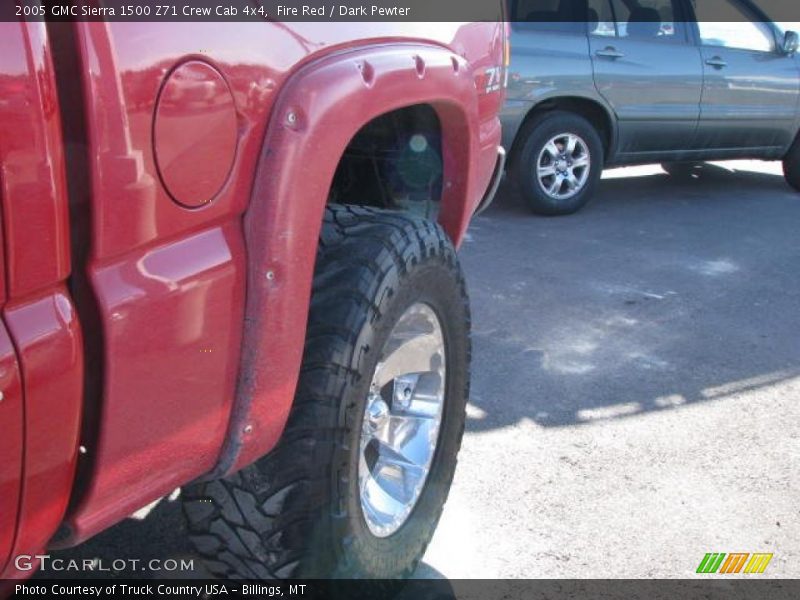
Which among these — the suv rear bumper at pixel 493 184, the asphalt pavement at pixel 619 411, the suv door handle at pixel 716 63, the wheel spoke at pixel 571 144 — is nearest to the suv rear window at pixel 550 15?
the wheel spoke at pixel 571 144

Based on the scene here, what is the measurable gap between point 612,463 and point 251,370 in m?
1.87

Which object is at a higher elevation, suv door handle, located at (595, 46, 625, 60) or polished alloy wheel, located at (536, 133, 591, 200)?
suv door handle, located at (595, 46, 625, 60)

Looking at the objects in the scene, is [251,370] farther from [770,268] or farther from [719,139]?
[719,139]

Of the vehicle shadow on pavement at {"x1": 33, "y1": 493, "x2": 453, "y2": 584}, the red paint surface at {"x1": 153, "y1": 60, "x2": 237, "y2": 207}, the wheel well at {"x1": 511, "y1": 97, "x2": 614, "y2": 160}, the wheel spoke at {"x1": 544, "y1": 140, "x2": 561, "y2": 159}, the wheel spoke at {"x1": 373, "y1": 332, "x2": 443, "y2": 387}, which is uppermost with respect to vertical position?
the red paint surface at {"x1": 153, "y1": 60, "x2": 237, "y2": 207}

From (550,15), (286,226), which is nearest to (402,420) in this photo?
(286,226)

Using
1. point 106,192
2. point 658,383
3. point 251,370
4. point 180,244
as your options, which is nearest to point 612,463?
point 658,383

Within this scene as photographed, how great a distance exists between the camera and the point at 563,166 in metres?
6.94

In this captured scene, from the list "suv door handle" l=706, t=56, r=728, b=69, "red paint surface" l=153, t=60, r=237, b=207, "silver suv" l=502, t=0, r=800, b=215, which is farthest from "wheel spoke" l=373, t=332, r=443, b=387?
"suv door handle" l=706, t=56, r=728, b=69

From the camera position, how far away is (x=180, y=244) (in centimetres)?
176

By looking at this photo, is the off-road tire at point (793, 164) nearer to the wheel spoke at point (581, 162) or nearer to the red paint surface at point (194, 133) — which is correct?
the wheel spoke at point (581, 162)

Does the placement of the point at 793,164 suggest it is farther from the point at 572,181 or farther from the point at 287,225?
the point at 287,225

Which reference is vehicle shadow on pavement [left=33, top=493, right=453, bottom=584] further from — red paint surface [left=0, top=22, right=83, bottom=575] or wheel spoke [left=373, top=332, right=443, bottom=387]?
red paint surface [left=0, top=22, right=83, bottom=575]

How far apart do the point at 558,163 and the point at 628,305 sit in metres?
2.04

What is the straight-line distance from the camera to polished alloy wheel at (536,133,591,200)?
6.88 meters
